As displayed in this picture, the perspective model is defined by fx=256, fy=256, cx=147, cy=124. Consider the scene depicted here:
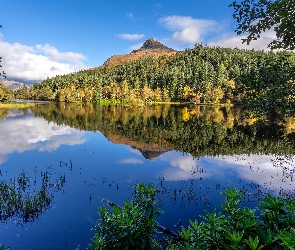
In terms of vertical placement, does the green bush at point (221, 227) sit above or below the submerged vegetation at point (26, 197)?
above

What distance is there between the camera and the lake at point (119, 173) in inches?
633

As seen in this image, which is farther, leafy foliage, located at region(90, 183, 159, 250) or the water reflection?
the water reflection

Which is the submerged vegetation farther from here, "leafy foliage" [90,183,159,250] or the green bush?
the green bush

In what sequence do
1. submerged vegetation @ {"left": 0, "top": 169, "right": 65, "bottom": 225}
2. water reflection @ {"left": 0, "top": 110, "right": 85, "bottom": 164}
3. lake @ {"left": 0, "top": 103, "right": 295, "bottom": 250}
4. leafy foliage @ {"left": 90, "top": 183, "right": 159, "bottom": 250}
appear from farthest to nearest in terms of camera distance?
water reflection @ {"left": 0, "top": 110, "right": 85, "bottom": 164}
submerged vegetation @ {"left": 0, "top": 169, "right": 65, "bottom": 225}
lake @ {"left": 0, "top": 103, "right": 295, "bottom": 250}
leafy foliage @ {"left": 90, "top": 183, "right": 159, "bottom": 250}

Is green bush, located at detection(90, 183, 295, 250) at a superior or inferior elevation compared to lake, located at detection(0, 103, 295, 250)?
superior

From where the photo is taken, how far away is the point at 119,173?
26.6 meters

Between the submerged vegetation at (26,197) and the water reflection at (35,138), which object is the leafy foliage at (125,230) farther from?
the water reflection at (35,138)

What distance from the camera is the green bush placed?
13.8 ft

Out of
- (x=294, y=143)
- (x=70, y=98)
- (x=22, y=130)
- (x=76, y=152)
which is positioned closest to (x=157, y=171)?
(x=76, y=152)

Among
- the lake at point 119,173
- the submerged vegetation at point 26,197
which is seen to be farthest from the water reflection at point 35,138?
the submerged vegetation at point 26,197

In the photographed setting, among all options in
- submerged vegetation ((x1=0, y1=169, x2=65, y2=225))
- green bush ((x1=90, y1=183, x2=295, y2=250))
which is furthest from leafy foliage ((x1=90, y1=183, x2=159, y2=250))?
submerged vegetation ((x1=0, y1=169, x2=65, y2=225))

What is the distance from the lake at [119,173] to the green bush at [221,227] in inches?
256

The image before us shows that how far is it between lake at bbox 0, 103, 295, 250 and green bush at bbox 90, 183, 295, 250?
6496mm

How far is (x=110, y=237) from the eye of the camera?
241 inches
